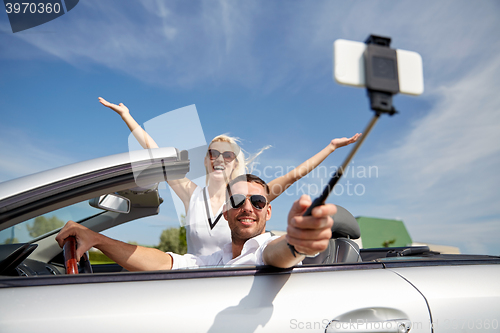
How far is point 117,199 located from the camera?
189cm

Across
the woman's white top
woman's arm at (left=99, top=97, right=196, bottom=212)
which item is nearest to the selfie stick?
woman's arm at (left=99, top=97, right=196, bottom=212)

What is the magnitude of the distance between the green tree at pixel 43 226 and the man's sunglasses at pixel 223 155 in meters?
1.16

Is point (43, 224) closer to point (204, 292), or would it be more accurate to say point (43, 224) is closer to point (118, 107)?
point (118, 107)

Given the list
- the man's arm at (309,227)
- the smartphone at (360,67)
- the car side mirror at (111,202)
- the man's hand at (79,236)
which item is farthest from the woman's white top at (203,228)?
the smartphone at (360,67)

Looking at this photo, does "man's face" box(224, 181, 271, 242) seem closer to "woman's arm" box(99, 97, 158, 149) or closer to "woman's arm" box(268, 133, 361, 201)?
"woman's arm" box(99, 97, 158, 149)

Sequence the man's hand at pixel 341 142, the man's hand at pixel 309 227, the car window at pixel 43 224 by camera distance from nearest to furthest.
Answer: the man's hand at pixel 309 227
the car window at pixel 43 224
the man's hand at pixel 341 142

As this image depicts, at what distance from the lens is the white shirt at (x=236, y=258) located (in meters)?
1.65

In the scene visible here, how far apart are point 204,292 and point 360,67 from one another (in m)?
0.98

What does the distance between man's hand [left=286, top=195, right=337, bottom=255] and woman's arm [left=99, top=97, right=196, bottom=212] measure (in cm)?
83

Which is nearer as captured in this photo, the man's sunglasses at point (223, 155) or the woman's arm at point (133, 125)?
the woman's arm at point (133, 125)

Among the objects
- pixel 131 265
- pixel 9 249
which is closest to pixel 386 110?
pixel 131 265

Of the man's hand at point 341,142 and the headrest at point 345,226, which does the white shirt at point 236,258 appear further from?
the man's hand at point 341,142

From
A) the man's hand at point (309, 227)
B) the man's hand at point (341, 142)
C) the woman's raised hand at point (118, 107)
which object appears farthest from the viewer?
the man's hand at point (341, 142)

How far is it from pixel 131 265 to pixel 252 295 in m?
0.87
